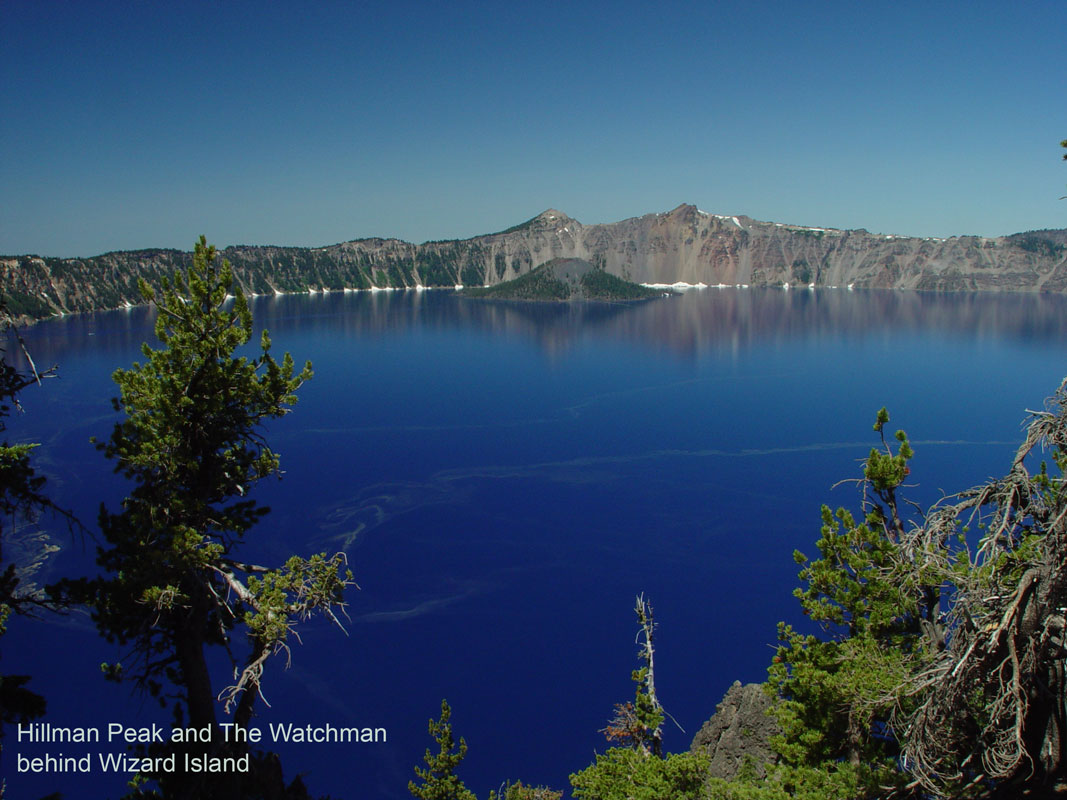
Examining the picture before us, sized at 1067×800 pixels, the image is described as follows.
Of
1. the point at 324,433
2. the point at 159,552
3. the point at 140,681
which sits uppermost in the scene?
the point at 159,552

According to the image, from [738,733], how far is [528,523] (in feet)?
105

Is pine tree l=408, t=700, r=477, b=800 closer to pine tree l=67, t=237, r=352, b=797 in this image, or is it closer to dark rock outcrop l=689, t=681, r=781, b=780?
dark rock outcrop l=689, t=681, r=781, b=780

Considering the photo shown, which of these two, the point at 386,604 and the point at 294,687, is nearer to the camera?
the point at 294,687

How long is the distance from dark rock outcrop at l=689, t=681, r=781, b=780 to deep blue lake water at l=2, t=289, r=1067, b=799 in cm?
730

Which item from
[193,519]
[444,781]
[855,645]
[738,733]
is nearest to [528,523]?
[738,733]

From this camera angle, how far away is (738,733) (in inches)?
913

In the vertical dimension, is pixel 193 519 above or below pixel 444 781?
above

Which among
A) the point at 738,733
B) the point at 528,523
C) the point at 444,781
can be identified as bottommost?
the point at 528,523

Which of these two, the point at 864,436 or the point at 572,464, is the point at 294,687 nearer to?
the point at 572,464

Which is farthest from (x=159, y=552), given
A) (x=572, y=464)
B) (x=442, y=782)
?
(x=572, y=464)

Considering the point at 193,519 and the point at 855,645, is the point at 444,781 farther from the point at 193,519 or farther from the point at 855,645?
the point at 855,645

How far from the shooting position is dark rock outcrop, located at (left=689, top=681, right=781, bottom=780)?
2177 centimetres

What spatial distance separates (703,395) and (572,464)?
3803cm

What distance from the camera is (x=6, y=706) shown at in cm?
970
